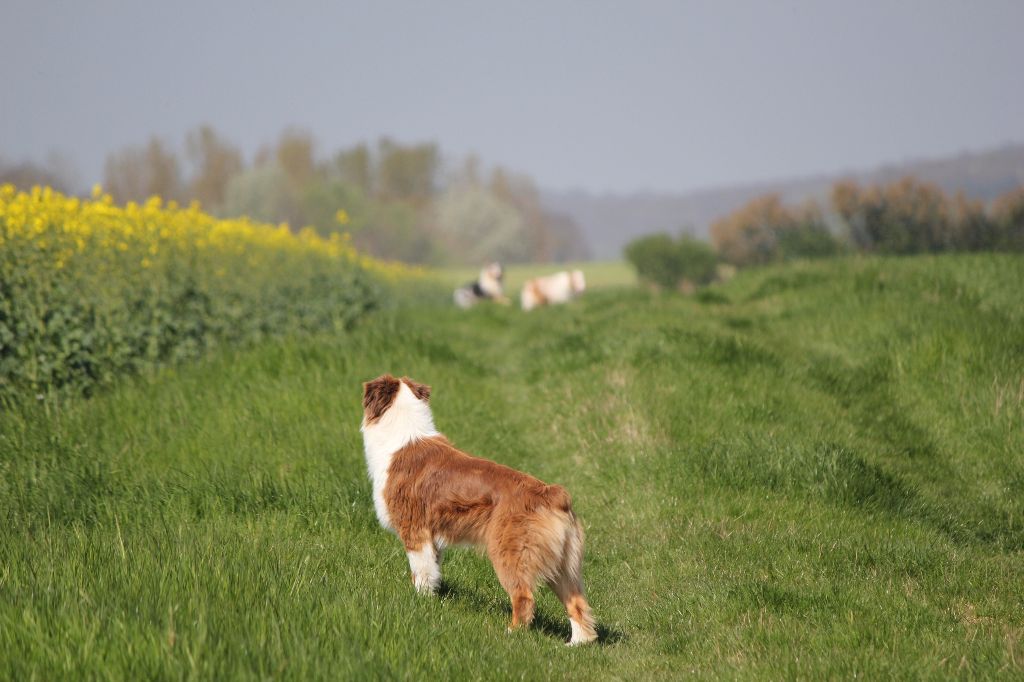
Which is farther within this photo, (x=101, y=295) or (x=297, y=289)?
(x=297, y=289)

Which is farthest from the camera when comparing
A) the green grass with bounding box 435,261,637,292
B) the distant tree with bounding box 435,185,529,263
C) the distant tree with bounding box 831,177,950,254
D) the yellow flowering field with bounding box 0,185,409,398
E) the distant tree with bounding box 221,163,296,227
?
the distant tree with bounding box 435,185,529,263

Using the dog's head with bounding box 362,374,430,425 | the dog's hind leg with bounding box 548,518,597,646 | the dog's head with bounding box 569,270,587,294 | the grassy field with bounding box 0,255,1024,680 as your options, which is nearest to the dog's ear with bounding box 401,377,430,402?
the dog's head with bounding box 362,374,430,425

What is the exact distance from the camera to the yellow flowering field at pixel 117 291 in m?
8.45

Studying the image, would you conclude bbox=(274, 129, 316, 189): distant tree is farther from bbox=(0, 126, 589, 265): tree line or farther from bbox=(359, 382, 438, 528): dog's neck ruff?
bbox=(359, 382, 438, 528): dog's neck ruff

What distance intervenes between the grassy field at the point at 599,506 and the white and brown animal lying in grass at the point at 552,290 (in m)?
7.87

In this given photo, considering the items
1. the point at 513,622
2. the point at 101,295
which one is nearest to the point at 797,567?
the point at 513,622

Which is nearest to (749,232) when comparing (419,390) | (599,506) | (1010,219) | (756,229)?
(756,229)

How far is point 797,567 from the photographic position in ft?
17.3

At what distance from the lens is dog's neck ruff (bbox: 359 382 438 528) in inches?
195

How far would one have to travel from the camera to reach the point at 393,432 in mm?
4996

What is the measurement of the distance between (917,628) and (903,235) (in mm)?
23144

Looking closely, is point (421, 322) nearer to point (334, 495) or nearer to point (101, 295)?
point (101, 295)

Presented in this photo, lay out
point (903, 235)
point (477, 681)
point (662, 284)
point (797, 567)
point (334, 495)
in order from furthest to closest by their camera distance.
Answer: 1. point (662, 284)
2. point (903, 235)
3. point (334, 495)
4. point (797, 567)
5. point (477, 681)

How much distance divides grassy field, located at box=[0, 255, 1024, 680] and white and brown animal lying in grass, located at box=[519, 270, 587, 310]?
7.87m
